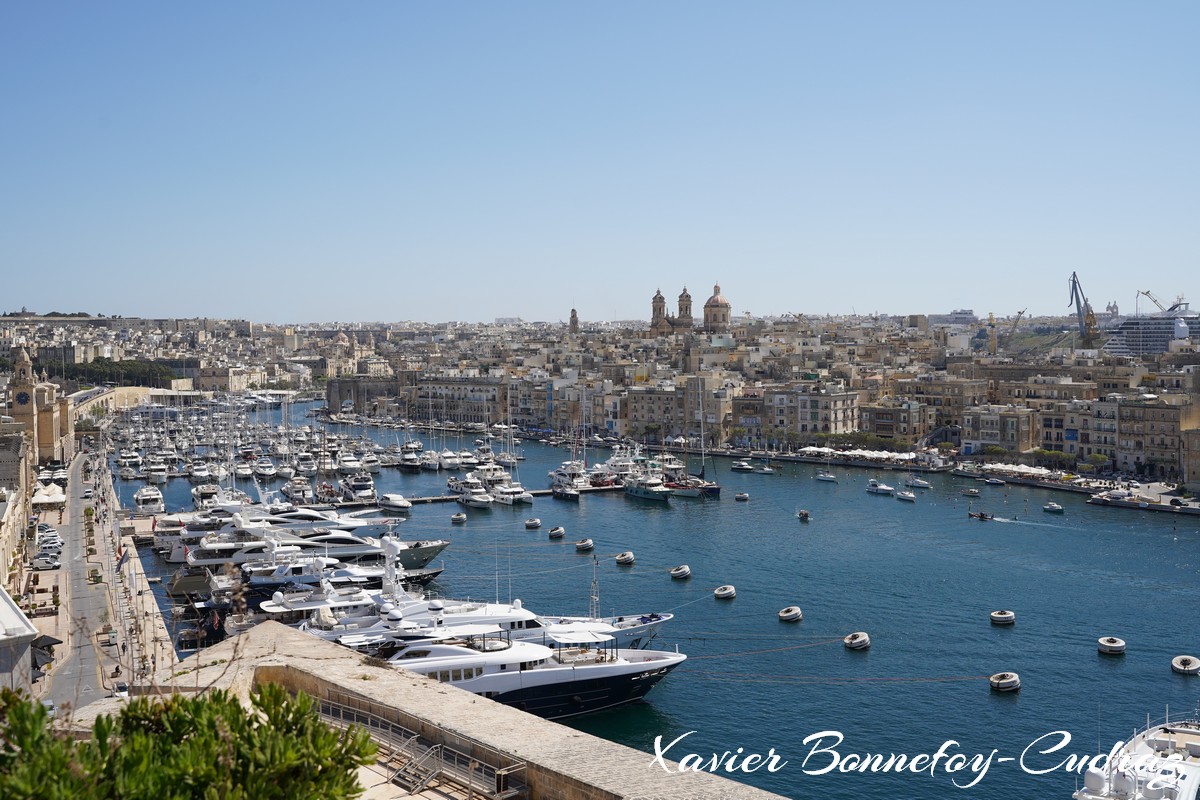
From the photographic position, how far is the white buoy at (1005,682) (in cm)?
1154

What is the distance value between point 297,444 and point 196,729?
32448 mm

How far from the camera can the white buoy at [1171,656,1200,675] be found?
39.7 feet

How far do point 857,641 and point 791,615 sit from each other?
1.38 metres

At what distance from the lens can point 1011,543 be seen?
19578mm

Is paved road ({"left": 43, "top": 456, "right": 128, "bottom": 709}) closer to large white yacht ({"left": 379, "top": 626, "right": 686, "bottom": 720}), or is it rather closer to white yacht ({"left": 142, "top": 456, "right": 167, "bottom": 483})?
large white yacht ({"left": 379, "top": 626, "right": 686, "bottom": 720})

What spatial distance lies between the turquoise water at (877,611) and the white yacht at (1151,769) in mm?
493

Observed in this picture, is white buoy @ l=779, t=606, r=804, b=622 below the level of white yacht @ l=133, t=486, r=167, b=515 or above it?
below

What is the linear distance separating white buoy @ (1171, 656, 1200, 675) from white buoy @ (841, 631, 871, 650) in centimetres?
302

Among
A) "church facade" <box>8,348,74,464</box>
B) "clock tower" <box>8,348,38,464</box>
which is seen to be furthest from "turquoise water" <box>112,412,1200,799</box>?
"church facade" <box>8,348,74,464</box>

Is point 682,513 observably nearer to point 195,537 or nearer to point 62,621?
point 195,537

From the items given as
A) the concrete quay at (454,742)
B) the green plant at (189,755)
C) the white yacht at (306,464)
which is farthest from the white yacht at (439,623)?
the white yacht at (306,464)

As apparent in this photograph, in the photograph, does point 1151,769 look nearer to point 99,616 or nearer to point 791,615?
point 791,615

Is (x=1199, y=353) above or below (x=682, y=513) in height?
above

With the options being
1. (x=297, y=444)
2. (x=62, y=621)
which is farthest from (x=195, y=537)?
(x=297, y=444)
